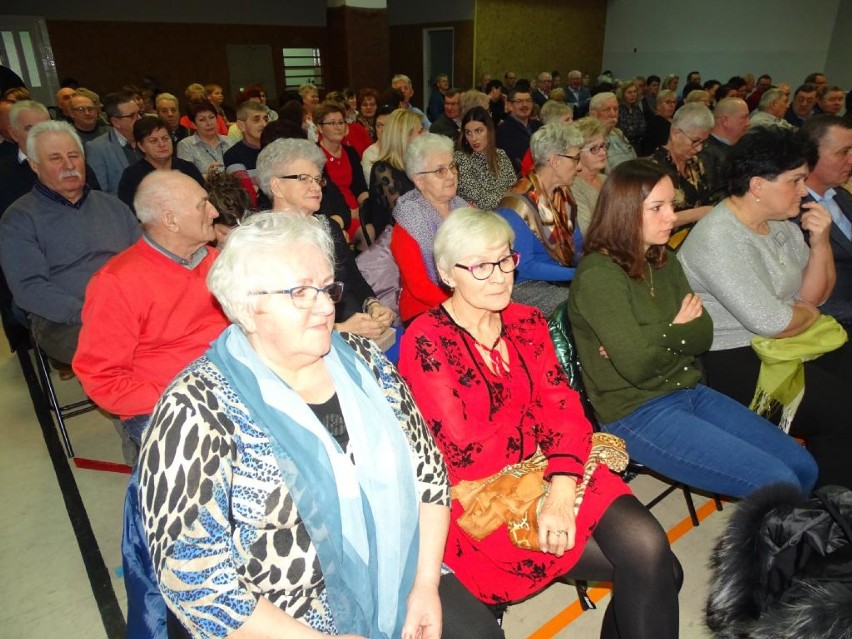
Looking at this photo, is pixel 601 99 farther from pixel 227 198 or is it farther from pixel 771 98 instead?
pixel 227 198

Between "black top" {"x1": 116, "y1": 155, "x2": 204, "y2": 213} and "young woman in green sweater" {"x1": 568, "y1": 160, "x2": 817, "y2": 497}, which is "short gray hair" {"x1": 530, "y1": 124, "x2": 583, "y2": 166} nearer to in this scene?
"young woman in green sweater" {"x1": 568, "y1": 160, "x2": 817, "y2": 497}

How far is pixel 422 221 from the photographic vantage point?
300 cm

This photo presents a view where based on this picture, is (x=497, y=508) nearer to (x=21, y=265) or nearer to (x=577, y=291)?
(x=577, y=291)

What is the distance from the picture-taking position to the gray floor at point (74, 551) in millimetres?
2064

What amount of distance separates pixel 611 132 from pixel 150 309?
4861mm

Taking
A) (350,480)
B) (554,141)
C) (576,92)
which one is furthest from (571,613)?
(576,92)

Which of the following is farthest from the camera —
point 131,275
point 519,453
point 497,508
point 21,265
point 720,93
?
point 720,93

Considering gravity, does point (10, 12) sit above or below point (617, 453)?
above

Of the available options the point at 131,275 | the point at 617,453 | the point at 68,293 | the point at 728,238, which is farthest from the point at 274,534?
the point at 68,293

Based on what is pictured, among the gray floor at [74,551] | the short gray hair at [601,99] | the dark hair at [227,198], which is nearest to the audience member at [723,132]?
the short gray hair at [601,99]

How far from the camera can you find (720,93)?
9.15 metres

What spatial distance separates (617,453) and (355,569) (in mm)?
919

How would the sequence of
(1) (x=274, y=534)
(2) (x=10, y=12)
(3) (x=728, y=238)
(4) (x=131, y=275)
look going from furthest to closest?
(2) (x=10, y=12)
(3) (x=728, y=238)
(4) (x=131, y=275)
(1) (x=274, y=534)

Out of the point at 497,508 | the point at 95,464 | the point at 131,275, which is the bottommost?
the point at 95,464
